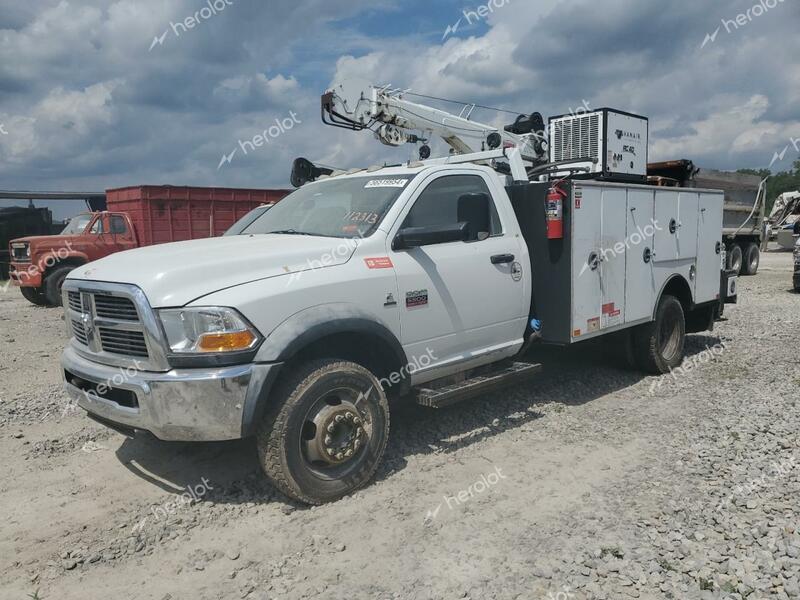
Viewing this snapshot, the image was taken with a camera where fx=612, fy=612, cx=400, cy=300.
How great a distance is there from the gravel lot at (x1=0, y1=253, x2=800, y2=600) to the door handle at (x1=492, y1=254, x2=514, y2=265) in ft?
4.61

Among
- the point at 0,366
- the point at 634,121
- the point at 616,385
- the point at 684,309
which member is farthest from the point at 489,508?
the point at 0,366

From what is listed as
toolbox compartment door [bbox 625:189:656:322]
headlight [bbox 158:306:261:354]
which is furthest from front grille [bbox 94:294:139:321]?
toolbox compartment door [bbox 625:189:656:322]

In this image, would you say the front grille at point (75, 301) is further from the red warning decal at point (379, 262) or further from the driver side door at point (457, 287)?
the driver side door at point (457, 287)

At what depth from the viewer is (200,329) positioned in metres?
3.40

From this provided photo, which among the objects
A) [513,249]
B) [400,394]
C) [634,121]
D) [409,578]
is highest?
[634,121]

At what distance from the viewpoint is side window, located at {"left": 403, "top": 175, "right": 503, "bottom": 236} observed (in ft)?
14.7

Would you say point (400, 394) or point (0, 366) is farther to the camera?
point (0, 366)

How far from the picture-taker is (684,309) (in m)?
7.17

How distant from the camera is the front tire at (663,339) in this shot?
6.57m

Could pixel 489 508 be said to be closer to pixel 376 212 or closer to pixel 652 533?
pixel 652 533

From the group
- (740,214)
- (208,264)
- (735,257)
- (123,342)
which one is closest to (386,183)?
(208,264)

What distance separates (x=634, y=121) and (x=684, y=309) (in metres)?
2.48

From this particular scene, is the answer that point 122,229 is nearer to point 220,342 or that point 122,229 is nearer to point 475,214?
point 475,214

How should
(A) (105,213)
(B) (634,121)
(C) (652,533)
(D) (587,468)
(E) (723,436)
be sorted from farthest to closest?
1. (A) (105,213)
2. (B) (634,121)
3. (E) (723,436)
4. (D) (587,468)
5. (C) (652,533)
